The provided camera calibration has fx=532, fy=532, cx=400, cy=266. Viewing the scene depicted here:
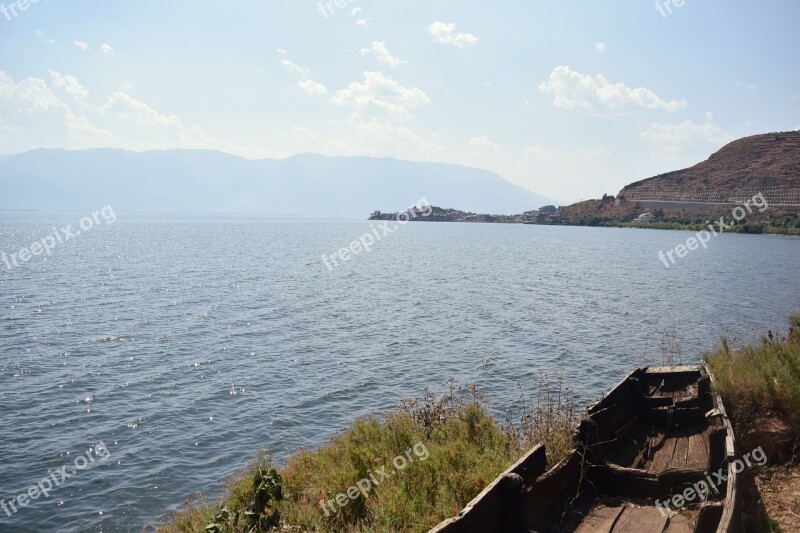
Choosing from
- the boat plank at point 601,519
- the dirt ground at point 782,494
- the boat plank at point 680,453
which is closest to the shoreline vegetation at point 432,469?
the dirt ground at point 782,494

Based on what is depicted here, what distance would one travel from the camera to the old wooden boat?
7383 millimetres

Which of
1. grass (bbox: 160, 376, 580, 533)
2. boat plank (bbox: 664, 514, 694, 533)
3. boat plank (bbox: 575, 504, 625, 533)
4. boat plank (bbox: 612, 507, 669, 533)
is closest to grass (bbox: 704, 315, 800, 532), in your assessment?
boat plank (bbox: 664, 514, 694, 533)

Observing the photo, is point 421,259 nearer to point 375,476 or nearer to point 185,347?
point 185,347

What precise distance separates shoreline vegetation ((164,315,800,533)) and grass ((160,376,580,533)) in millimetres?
23

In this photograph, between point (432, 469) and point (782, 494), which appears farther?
point (432, 469)

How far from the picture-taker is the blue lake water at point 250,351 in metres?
15.3

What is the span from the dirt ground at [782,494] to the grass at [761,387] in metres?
1.34

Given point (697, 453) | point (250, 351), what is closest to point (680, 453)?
point (697, 453)

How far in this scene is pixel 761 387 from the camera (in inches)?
499

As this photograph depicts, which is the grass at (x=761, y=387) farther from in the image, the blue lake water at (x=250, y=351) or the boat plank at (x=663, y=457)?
the blue lake water at (x=250, y=351)

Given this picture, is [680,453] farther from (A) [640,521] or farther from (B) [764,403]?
(A) [640,521]

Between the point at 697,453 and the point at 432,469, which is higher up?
the point at 432,469

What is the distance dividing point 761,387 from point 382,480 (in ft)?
30.5

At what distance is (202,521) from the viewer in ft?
35.3
